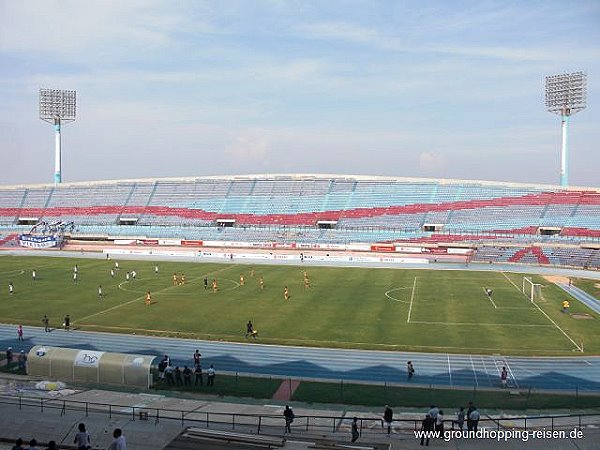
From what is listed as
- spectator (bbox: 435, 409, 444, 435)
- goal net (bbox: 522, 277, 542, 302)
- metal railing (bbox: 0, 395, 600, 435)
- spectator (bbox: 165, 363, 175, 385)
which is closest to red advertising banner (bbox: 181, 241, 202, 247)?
goal net (bbox: 522, 277, 542, 302)

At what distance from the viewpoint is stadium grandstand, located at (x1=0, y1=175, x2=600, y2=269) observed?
210 feet

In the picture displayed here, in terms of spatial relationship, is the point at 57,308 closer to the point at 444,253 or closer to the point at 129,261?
the point at 129,261

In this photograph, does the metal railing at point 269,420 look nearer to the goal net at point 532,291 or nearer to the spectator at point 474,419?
the spectator at point 474,419

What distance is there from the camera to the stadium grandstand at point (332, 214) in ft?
210

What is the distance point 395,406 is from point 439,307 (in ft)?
56.0

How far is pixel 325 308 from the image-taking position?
112ft

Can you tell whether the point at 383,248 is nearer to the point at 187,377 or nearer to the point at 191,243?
the point at 191,243

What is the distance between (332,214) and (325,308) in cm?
4335

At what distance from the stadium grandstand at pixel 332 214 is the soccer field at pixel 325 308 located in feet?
48.0

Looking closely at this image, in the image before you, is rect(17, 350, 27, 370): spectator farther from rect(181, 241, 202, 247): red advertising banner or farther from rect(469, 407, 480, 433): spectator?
rect(181, 241, 202, 247): red advertising banner

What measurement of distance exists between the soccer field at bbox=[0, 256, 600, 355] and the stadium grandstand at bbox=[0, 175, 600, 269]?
576 inches

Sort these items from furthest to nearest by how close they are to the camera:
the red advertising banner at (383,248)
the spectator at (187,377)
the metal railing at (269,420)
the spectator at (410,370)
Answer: the red advertising banner at (383,248)
the spectator at (410,370)
the spectator at (187,377)
the metal railing at (269,420)

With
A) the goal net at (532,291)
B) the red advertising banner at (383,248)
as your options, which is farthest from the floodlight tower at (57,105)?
the goal net at (532,291)

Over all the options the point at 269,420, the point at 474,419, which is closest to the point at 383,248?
the point at 269,420
